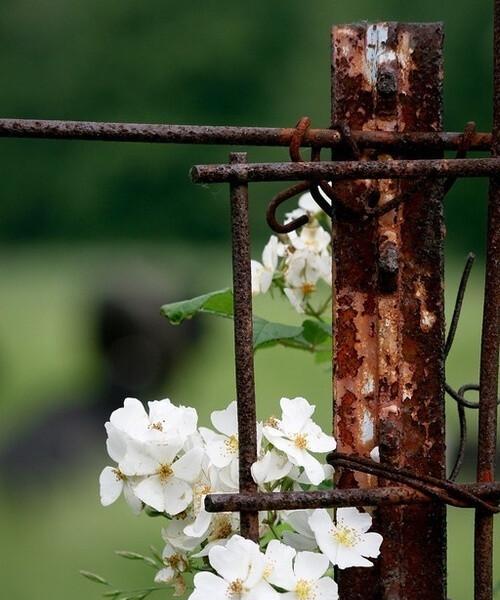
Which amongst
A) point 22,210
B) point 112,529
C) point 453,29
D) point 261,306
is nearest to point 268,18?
point 453,29

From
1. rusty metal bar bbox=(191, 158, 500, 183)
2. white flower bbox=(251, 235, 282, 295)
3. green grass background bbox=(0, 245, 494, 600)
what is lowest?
green grass background bbox=(0, 245, 494, 600)

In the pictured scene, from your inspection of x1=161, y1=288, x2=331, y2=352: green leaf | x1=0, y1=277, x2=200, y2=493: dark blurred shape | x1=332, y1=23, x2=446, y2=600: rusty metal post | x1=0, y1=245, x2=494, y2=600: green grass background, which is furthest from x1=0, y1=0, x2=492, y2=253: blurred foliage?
x1=332, y1=23, x2=446, y2=600: rusty metal post

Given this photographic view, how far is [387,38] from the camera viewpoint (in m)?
0.64

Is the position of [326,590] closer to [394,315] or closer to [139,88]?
[394,315]

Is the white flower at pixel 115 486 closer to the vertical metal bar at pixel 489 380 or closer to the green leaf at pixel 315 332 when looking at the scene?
the vertical metal bar at pixel 489 380

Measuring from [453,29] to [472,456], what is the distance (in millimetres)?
6353

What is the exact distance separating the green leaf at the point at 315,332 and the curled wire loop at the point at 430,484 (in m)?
0.29

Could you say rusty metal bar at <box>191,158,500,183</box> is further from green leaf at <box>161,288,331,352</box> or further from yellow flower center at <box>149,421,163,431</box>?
green leaf at <box>161,288,331,352</box>

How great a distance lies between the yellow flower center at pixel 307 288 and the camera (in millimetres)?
939

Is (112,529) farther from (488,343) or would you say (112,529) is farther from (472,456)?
(488,343)

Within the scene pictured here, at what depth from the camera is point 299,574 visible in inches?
23.3

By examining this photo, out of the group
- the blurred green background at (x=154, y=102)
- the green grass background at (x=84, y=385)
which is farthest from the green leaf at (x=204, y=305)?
the blurred green background at (x=154, y=102)

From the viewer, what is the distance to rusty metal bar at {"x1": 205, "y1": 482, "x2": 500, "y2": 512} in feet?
1.97

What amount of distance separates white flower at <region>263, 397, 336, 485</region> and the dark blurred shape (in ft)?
14.0
